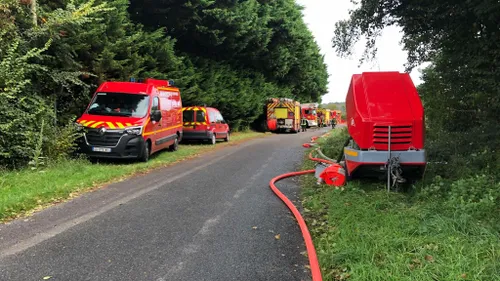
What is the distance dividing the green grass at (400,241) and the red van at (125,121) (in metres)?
6.69

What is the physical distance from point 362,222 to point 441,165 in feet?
16.2

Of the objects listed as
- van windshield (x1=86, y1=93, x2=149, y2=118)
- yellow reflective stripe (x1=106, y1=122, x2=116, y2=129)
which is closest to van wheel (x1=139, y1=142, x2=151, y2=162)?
van windshield (x1=86, y1=93, x2=149, y2=118)

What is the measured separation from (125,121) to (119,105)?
0.91 metres

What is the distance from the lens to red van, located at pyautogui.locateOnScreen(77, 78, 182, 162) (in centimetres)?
1116

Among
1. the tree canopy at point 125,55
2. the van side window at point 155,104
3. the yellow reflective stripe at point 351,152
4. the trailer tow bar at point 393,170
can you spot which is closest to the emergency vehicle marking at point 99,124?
the tree canopy at point 125,55

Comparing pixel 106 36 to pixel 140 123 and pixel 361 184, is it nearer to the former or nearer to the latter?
pixel 140 123

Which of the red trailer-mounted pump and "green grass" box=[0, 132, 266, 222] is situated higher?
the red trailer-mounted pump

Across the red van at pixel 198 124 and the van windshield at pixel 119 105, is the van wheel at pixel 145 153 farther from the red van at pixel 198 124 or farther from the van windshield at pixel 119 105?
the red van at pixel 198 124

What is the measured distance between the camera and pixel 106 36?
13945mm

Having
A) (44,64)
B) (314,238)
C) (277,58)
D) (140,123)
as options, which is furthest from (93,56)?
(277,58)

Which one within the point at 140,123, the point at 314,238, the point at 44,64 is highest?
the point at 44,64

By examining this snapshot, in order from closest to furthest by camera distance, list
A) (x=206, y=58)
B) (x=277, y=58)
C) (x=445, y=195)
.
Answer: (x=445, y=195)
(x=206, y=58)
(x=277, y=58)

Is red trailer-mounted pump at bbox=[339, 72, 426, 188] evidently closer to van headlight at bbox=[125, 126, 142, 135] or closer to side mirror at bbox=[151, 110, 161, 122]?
van headlight at bbox=[125, 126, 142, 135]

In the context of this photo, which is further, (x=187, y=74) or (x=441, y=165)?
(x=187, y=74)
